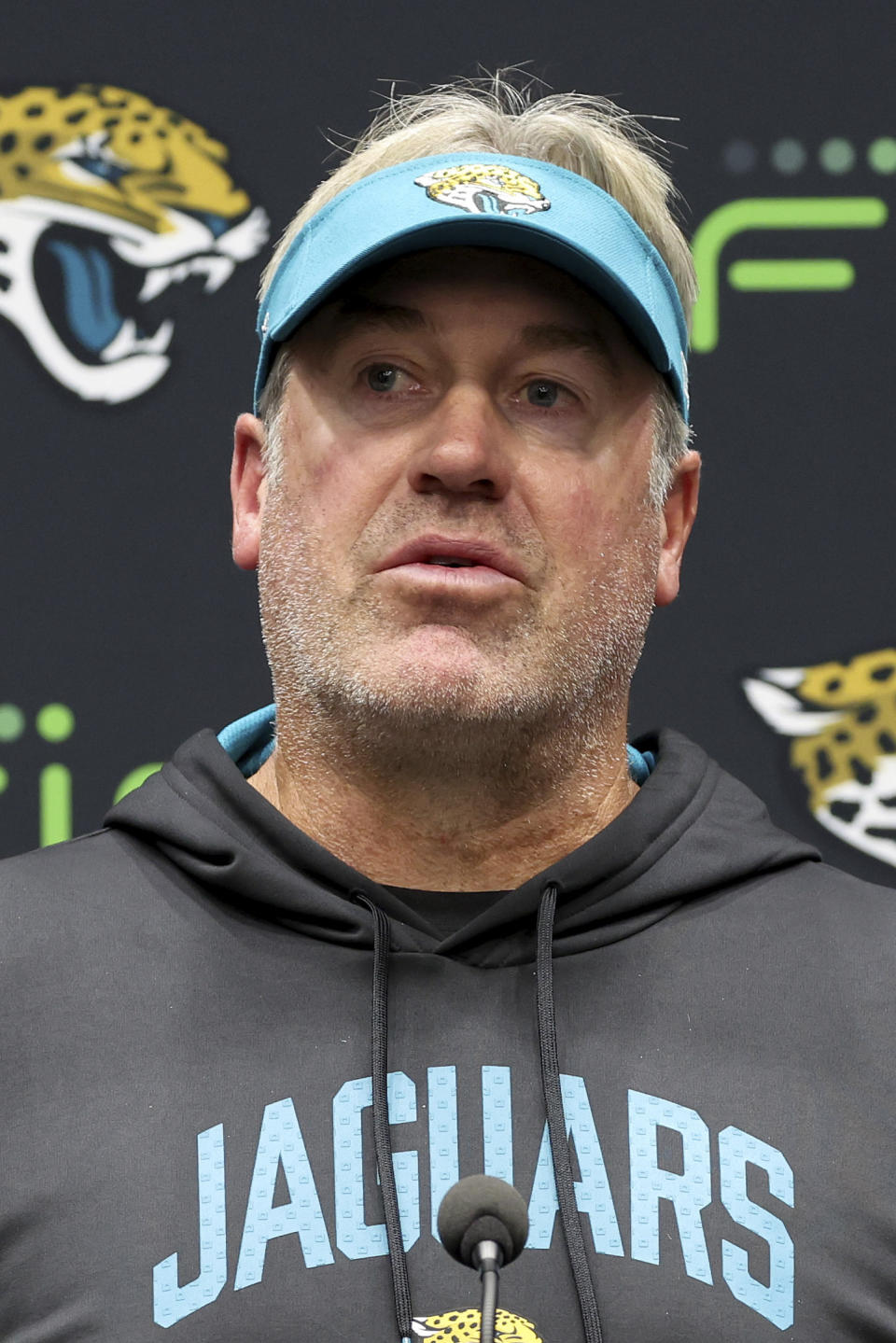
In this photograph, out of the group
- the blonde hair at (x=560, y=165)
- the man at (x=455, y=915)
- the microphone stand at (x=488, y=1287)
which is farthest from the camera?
the blonde hair at (x=560, y=165)

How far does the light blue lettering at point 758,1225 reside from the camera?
1.19m

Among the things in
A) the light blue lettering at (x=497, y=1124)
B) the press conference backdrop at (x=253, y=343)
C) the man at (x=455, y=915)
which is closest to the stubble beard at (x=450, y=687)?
the man at (x=455, y=915)

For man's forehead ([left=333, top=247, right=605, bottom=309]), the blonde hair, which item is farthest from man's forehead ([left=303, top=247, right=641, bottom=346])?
the blonde hair

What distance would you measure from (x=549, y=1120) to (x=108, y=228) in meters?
1.05

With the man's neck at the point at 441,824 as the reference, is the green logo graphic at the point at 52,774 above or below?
below

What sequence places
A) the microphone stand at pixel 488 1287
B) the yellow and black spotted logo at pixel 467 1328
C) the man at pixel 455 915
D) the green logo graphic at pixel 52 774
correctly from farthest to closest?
the green logo graphic at pixel 52 774, the man at pixel 455 915, the yellow and black spotted logo at pixel 467 1328, the microphone stand at pixel 488 1287

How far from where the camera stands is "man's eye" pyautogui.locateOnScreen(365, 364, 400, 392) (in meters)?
1.39

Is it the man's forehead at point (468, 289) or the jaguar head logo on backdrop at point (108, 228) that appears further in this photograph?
the jaguar head logo on backdrop at point (108, 228)

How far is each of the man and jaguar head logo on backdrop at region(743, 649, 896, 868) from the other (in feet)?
1.07

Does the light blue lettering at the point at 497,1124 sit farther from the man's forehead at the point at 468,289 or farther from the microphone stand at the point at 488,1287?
the man's forehead at the point at 468,289

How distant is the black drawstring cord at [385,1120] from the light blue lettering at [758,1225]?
218mm

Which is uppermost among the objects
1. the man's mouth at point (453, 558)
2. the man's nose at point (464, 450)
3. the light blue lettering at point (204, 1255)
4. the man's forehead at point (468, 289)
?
the man's forehead at point (468, 289)

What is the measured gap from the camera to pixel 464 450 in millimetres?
1323

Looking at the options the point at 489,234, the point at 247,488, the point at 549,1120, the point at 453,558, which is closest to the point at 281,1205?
the point at 549,1120
